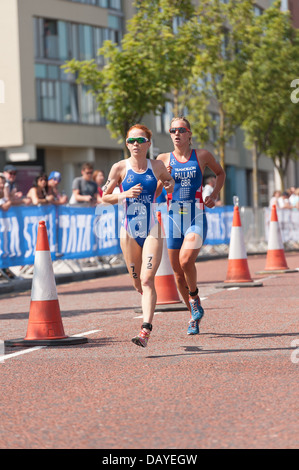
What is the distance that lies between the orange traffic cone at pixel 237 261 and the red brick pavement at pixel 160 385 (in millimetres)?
2866

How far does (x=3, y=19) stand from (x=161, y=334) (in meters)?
37.0

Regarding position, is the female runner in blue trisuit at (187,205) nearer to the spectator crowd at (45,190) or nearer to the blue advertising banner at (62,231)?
the blue advertising banner at (62,231)

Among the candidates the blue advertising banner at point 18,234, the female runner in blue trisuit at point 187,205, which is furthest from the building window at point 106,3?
the female runner in blue trisuit at point 187,205

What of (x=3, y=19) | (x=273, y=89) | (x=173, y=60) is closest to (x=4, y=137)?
(x=3, y=19)

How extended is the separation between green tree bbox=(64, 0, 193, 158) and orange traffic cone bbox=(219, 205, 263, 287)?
13612 millimetres

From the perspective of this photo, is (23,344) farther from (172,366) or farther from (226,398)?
(226,398)

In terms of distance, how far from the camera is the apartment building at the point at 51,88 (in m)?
45.8

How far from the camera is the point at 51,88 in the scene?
48219mm

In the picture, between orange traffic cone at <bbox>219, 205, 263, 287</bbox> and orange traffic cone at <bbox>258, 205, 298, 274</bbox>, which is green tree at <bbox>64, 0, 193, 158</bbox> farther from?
orange traffic cone at <bbox>219, 205, 263, 287</bbox>

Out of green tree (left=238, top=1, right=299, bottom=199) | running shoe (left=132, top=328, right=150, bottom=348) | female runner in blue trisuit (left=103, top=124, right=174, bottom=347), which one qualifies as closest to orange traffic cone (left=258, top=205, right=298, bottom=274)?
female runner in blue trisuit (left=103, top=124, right=174, bottom=347)

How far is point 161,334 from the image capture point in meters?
10.5

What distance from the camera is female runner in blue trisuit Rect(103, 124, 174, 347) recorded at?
9.40 meters
